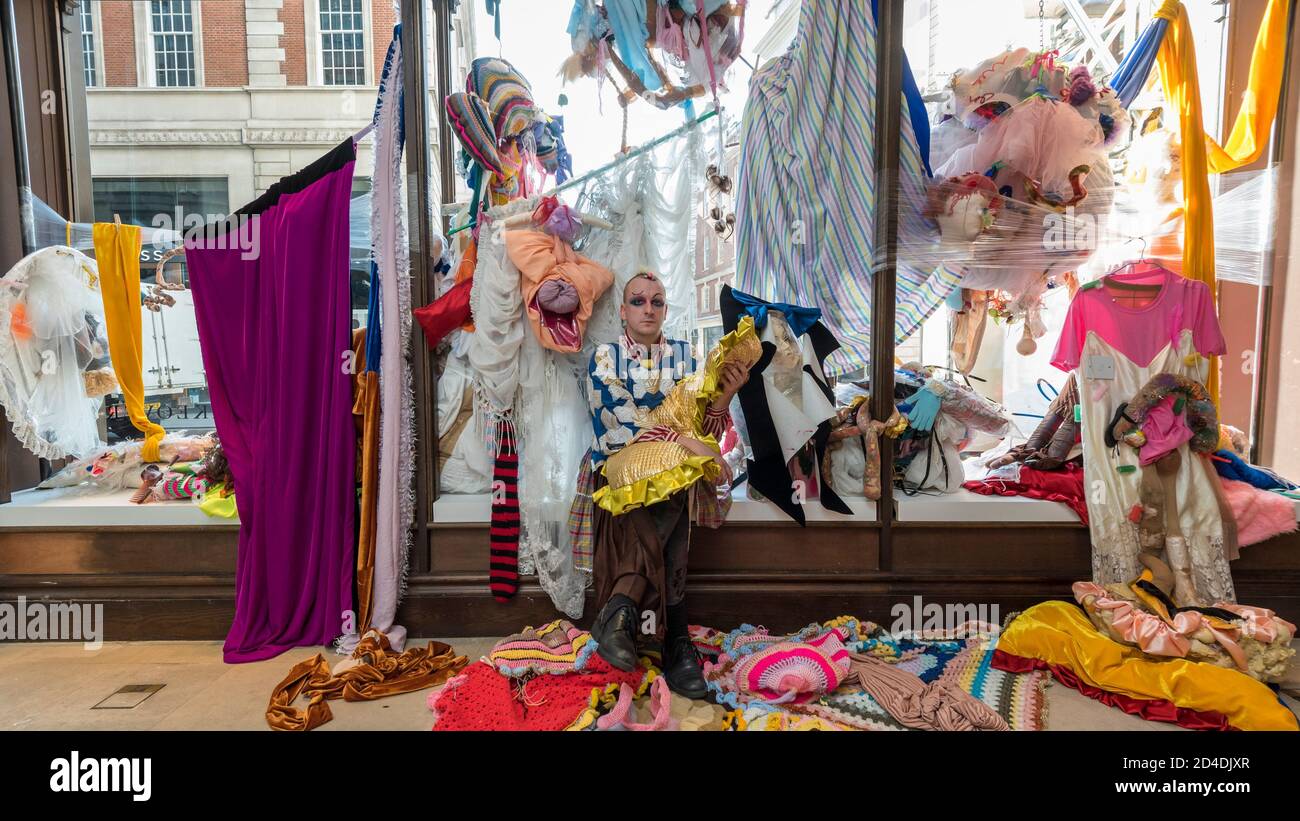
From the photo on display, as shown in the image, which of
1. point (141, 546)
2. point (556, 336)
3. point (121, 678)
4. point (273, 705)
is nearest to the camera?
point (273, 705)

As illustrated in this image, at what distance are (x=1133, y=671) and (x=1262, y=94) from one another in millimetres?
2931

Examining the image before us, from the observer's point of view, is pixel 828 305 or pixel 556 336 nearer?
pixel 556 336

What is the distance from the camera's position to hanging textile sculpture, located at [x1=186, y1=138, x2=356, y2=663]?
2.79m

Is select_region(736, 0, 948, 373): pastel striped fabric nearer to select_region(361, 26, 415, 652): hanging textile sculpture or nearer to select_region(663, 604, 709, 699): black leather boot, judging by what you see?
select_region(663, 604, 709, 699): black leather boot

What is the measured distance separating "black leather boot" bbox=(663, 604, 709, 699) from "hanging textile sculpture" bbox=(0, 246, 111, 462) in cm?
300

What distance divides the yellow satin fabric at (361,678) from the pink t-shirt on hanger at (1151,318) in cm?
323

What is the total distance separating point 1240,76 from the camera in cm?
332

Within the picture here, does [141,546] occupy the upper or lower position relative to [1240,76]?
lower

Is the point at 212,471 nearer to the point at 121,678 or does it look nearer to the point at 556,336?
the point at 121,678

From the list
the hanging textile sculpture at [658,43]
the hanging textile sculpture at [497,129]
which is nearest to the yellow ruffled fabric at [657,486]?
the hanging textile sculpture at [497,129]

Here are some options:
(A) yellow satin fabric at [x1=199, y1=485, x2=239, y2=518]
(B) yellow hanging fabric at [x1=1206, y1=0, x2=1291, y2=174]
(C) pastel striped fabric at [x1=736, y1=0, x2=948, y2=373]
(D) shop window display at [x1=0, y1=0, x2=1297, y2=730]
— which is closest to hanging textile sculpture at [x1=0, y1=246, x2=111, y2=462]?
(D) shop window display at [x1=0, y1=0, x2=1297, y2=730]

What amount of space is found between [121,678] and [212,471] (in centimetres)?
92

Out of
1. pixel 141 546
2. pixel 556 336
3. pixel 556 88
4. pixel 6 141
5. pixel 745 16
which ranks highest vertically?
pixel 745 16

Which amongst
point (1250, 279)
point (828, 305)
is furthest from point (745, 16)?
point (1250, 279)
